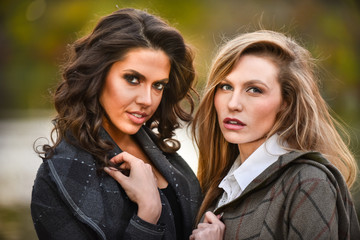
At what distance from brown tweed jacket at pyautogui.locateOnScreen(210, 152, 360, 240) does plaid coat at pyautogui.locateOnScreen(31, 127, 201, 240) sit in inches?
16.6

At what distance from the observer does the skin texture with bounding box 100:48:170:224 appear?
8.01ft

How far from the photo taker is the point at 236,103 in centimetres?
244

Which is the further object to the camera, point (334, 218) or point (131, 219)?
point (131, 219)

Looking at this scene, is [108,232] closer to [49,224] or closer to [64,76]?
[49,224]

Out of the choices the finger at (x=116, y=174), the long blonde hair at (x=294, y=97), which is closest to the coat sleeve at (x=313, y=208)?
the long blonde hair at (x=294, y=97)

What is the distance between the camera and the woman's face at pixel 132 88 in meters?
2.53

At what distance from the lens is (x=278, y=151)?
2371mm

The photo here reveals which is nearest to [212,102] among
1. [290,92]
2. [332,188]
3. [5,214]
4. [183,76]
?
[183,76]

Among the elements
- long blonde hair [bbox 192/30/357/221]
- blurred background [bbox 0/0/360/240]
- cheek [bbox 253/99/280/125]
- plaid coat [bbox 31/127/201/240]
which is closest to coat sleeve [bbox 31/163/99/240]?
plaid coat [bbox 31/127/201/240]

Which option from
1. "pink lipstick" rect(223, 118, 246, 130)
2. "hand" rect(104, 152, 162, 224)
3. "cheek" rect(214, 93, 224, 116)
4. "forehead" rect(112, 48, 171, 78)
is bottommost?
"hand" rect(104, 152, 162, 224)

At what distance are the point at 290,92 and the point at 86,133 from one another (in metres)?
1.00

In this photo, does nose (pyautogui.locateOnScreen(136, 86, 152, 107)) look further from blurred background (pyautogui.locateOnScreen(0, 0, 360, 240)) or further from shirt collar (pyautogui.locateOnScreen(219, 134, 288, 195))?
blurred background (pyautogui.locateOnScreen(0, 0, 360, 240))

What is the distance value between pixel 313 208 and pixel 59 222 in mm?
1108

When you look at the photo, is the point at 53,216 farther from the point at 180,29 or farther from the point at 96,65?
the point at 180,29
